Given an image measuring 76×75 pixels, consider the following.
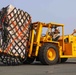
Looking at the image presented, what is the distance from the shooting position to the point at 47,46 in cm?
1722

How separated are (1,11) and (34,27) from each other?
7.41 ft

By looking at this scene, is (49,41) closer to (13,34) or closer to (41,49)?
(41,49)

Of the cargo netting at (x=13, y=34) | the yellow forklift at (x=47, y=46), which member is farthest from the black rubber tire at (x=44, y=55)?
the cargo netting at (x=13, y=34)

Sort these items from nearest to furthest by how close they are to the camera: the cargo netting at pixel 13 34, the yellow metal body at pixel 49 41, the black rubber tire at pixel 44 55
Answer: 1. the cargo netting at pixel 13 34
2. the black rubber tire at pixel 44 55
3. the yellow metal body at pixel 49 41

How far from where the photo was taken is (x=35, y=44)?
17312mm

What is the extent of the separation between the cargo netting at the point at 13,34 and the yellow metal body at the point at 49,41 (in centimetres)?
49

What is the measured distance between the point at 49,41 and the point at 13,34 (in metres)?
2.57

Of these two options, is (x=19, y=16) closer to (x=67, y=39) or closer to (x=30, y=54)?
(x=30, y=54)

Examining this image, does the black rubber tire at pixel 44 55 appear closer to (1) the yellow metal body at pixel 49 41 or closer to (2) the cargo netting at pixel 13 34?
(1) the yellow metal body at pixel 49 41

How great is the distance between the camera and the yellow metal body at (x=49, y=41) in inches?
679

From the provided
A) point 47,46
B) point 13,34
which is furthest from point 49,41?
point 13,34

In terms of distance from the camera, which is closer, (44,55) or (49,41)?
(44,55)

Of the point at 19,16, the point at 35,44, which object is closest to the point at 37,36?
the point at 35,44

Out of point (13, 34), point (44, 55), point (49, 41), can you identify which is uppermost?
point (13, 34)
